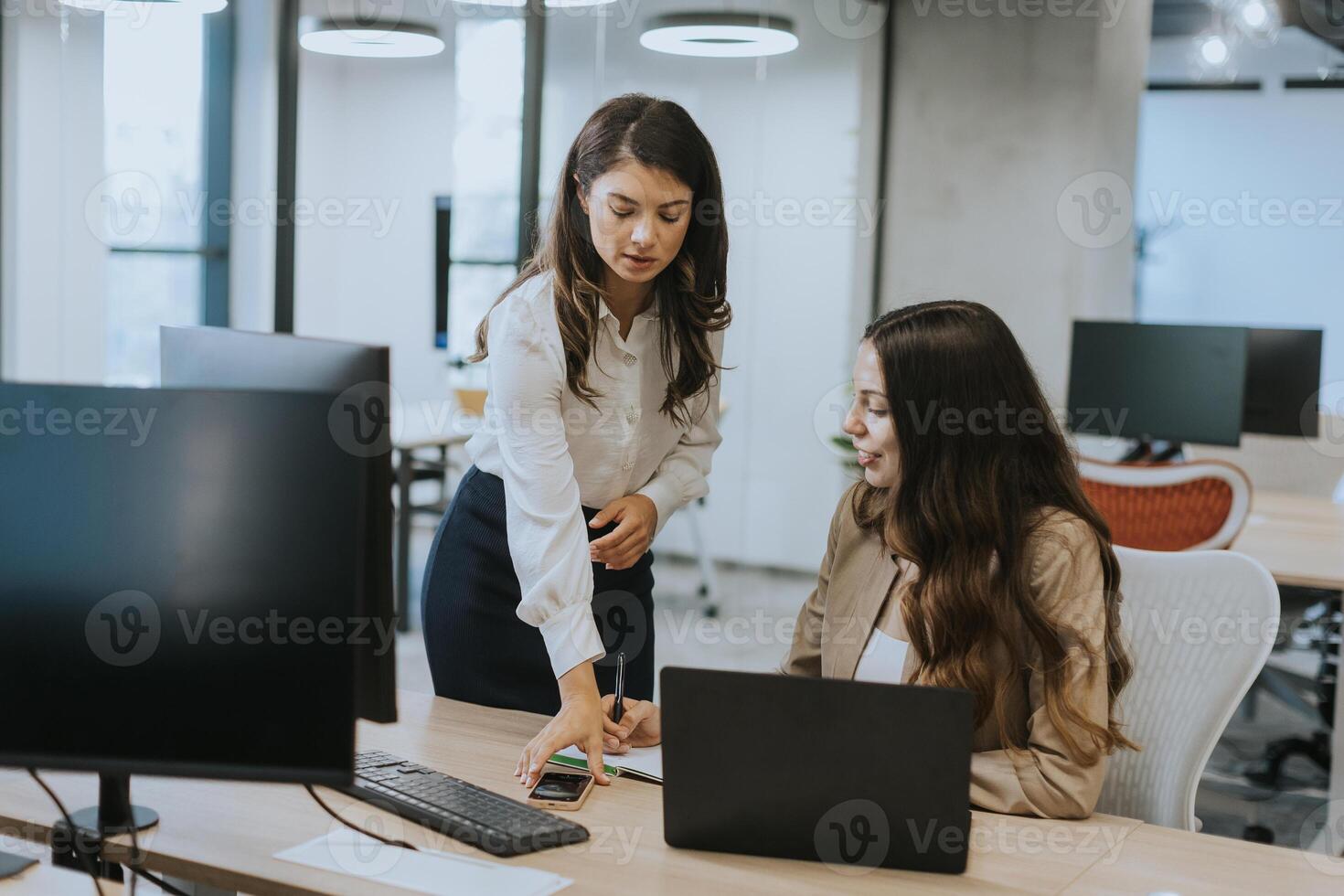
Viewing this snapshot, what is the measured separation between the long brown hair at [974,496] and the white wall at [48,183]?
9.12 ft

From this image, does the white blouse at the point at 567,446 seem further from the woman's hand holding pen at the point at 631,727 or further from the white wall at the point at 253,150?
the white wall at the point at 253,150

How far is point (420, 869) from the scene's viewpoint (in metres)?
1.23

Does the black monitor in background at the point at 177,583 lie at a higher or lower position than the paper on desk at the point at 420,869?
higher

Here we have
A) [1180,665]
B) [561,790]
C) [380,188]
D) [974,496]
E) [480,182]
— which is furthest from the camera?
[380,188]

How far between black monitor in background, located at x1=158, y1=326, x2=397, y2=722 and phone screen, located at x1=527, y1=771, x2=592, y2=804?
0.27 metres

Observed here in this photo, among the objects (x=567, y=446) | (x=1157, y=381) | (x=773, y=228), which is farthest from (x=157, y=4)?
(x=1157, y=381)

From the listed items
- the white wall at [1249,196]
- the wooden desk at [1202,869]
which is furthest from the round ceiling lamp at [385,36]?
the white wall at [1249,196]

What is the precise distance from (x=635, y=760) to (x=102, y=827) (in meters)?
0.58

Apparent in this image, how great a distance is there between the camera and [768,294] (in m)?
4.93

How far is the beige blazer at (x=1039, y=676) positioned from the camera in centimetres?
144

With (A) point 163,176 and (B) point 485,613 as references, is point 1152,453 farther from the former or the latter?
(A) point 163,176

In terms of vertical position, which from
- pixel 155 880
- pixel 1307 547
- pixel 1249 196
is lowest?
pixel 155 880

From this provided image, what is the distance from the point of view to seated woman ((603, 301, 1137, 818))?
57.4 inches

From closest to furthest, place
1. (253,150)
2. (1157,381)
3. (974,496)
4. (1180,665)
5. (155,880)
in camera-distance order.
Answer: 1. (155,880)
2. (974,496)
3. (1180,665)
4. (1157,381)
5. (253,150)
